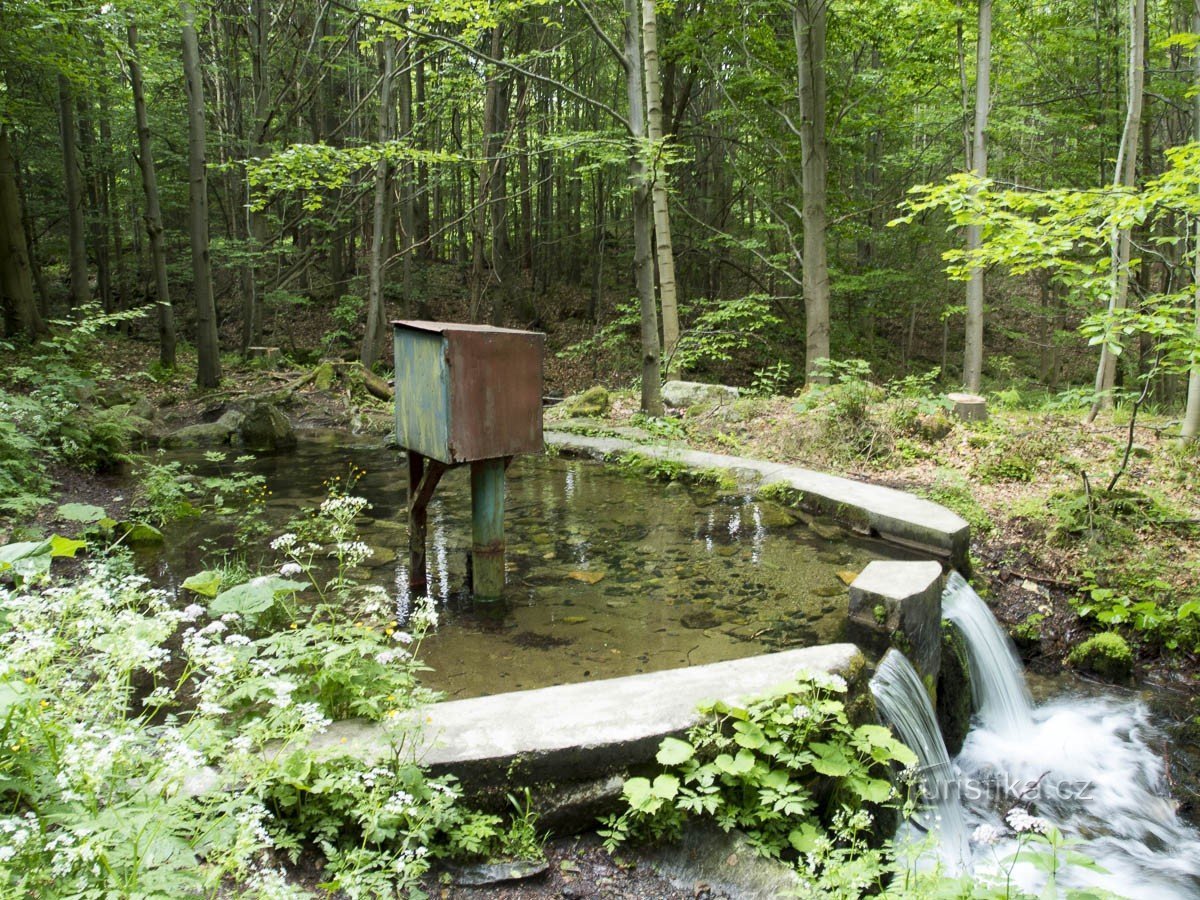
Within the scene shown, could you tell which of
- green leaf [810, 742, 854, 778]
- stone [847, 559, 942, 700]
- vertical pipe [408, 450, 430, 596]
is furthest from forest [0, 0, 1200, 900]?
stone [847, 559, 942, 700]

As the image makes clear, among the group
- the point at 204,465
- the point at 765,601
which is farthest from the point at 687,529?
the point at 204,465

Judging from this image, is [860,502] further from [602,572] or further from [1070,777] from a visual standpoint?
[1070,777]

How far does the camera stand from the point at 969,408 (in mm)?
9164

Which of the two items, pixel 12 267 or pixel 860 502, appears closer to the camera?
pixel 860 502

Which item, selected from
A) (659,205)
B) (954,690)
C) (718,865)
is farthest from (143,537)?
(659,205)

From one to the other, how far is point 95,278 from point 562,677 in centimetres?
2752

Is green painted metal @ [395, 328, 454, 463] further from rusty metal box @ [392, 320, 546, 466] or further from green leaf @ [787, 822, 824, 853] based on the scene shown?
green leaf @ [787, 822, 824, 853]

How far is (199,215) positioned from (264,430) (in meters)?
5.29

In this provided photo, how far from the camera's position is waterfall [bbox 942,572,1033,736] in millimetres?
4895

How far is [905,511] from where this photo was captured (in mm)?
6051

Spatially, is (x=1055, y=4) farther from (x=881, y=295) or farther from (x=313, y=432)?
(x=313, y=432)

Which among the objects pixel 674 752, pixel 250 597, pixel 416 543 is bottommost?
pixel 674 752

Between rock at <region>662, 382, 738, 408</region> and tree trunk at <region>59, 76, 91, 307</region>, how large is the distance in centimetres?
1327

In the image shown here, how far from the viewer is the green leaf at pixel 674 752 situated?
2768 mm
